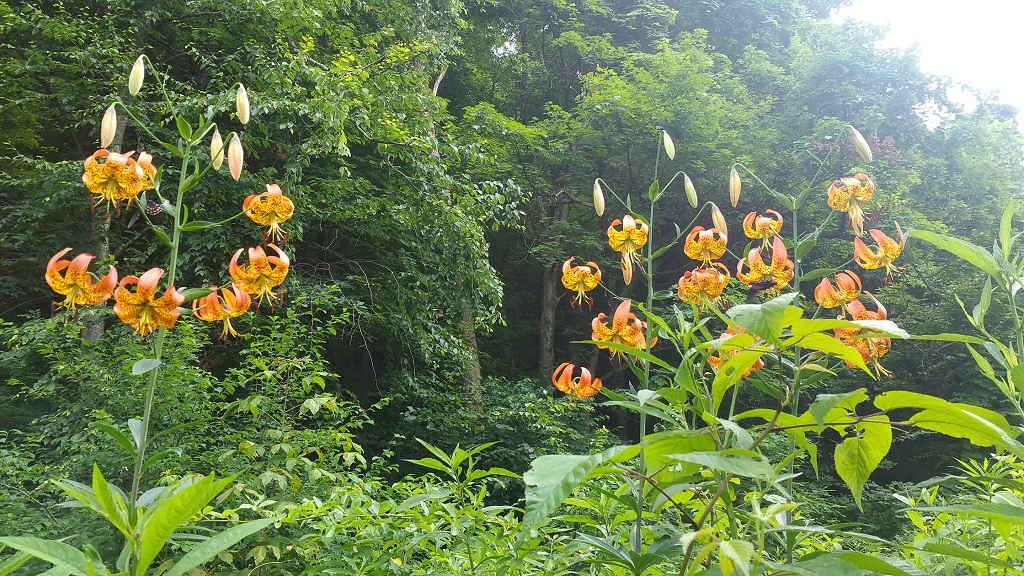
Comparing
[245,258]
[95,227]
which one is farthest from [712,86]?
[95,227]

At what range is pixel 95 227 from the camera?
3.37 metres

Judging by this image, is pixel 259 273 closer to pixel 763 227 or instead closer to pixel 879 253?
pixel 763 227

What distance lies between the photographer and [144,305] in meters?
0.91

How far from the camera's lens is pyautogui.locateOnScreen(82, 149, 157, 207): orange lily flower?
0.98 meters

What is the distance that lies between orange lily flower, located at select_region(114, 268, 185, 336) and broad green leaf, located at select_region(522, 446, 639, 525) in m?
0.68

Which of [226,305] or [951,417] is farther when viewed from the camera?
[226,305]

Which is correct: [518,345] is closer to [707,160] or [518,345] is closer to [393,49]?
[707,160]

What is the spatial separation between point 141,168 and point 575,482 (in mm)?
936

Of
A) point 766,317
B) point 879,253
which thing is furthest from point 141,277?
point 879,253

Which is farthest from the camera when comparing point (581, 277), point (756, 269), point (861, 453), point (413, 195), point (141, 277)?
point (413, 195)

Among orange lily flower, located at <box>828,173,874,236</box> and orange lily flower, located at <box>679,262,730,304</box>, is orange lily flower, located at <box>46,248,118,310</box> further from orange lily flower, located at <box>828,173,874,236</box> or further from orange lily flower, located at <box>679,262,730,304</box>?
orange lily flower, located at <box>828,173,874,236</box>

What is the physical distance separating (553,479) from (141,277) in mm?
771

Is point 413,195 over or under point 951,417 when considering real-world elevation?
under

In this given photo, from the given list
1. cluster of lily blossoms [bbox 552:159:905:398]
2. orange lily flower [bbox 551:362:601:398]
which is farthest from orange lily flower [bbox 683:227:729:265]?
orange lily flower [bbox 551:362:601:398]
